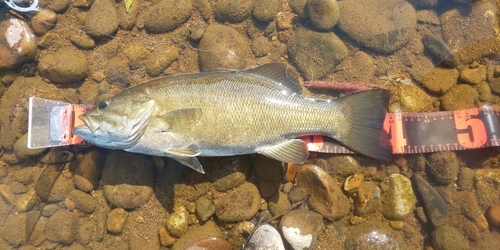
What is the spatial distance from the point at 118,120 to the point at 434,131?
407 centimetres

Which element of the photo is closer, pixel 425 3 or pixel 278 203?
pixel 278 203

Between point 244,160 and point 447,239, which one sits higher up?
point 244,160

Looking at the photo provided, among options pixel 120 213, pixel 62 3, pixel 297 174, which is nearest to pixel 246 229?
pixel 297 174

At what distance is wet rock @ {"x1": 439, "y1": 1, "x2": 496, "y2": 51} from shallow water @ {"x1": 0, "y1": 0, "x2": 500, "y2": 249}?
0.05ft

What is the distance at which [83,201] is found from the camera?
429 cm

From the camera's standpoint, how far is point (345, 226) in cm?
430

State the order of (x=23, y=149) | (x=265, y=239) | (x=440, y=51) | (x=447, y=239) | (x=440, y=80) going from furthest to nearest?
1. (x=440, y=51)
2. (x=440, y=80)
3. (x=23, y=149)
4. (x=447, y=239)
5. (x=265, y=239)

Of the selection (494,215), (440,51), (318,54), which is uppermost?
(318,54)

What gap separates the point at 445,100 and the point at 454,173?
103cm

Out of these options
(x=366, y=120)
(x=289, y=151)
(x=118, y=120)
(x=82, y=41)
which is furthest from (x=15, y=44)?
(x=366, y=120)

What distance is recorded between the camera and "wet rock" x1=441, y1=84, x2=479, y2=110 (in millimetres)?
4301

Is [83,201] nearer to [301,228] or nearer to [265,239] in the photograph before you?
[265,239]

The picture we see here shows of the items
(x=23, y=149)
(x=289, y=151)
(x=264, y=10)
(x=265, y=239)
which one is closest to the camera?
(x=289, y=151)

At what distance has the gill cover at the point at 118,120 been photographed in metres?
3.42
